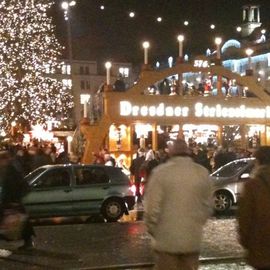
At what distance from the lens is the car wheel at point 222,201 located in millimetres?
22812

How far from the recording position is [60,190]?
19.8m

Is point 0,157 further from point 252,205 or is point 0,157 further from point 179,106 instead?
point 179,106

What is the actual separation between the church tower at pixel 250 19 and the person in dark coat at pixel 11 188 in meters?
97.9

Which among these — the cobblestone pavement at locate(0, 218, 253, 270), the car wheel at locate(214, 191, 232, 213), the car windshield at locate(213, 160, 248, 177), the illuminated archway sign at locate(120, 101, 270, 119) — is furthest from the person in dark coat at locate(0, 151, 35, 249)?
the illuminated archway sign at locate(120, 101, 270, 119)

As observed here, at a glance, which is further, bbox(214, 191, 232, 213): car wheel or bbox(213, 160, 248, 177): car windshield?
bbox(213, 160, 248, 177): car windshield

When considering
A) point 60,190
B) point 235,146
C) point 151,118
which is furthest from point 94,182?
point 235,146

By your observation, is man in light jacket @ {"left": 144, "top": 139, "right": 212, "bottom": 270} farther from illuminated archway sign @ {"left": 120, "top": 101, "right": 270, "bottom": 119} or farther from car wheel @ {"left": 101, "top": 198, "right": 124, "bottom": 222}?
illuminated archway sign @ {"left": 120, "top": 101, "right": 270, "bottom": 119}

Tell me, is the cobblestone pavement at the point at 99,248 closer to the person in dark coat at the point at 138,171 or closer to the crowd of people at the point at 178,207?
the crowd of people at the point at 178,207

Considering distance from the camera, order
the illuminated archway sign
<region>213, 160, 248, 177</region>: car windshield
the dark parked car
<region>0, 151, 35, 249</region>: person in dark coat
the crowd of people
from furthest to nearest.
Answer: the illuminated archway sign < <region>213, 160, 248, 177</region>: car windshield < the dark parked car < <region>0, 151, 35, 249</region>: person in dark coat < the crowd of people

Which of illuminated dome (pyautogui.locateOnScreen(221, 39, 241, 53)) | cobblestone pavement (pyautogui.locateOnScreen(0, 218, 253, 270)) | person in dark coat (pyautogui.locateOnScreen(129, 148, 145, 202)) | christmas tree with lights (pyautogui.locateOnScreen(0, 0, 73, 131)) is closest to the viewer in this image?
cobblestone pavement (pyautogui.locateOnScreen(0, 218, 253, 270))

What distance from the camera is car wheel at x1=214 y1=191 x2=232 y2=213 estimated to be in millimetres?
22812

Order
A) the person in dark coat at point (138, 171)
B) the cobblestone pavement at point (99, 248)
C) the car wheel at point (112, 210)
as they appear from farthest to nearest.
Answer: the person in dark coat at point (138, 171) → the car wheel at point (112, 210) → the cobblestone pavement at point (99, 248)

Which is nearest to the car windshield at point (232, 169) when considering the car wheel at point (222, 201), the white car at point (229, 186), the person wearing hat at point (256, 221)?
the white car at point (229, 186)

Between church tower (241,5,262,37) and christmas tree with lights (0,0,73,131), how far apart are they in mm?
64964
